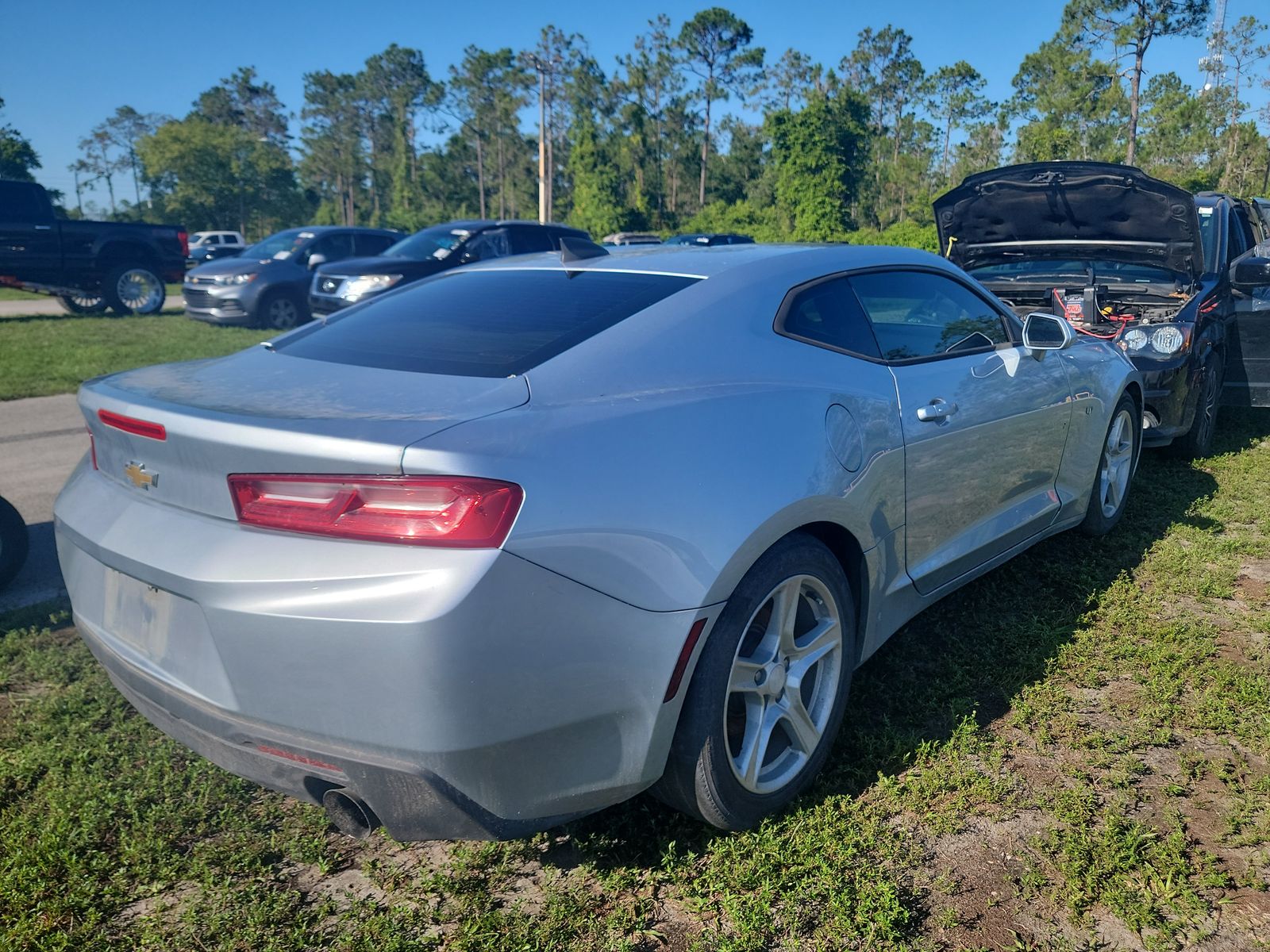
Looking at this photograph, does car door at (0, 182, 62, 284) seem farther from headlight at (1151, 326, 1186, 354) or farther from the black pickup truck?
headlight at (1151, 326, 1186, 354)

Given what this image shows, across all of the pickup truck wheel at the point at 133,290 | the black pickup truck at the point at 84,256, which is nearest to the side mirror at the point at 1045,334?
the black pickup truck at the point at 84,256

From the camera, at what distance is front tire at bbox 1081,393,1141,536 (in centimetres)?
475

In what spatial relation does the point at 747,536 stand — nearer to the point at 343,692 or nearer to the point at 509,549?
the point at 509,549

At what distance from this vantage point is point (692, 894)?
93.4 inches

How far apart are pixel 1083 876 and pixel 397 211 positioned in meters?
63.7

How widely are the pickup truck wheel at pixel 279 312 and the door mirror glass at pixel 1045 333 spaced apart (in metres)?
12.8

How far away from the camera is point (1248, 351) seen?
7074mm

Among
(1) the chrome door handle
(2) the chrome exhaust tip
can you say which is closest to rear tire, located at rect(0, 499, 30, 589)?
(2) the chrome exhaust tip

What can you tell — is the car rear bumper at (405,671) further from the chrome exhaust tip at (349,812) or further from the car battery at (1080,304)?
the car battery at (1080,304)

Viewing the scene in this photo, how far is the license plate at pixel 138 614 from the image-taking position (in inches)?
86.0

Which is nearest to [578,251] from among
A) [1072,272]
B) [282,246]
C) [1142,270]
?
[1072,272]

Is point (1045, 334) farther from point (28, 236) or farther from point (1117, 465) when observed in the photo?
point (28, 236)

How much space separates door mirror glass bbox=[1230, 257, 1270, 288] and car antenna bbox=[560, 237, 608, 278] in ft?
16.1

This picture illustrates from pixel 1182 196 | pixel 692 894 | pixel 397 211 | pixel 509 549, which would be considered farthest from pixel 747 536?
pixel 397 211
